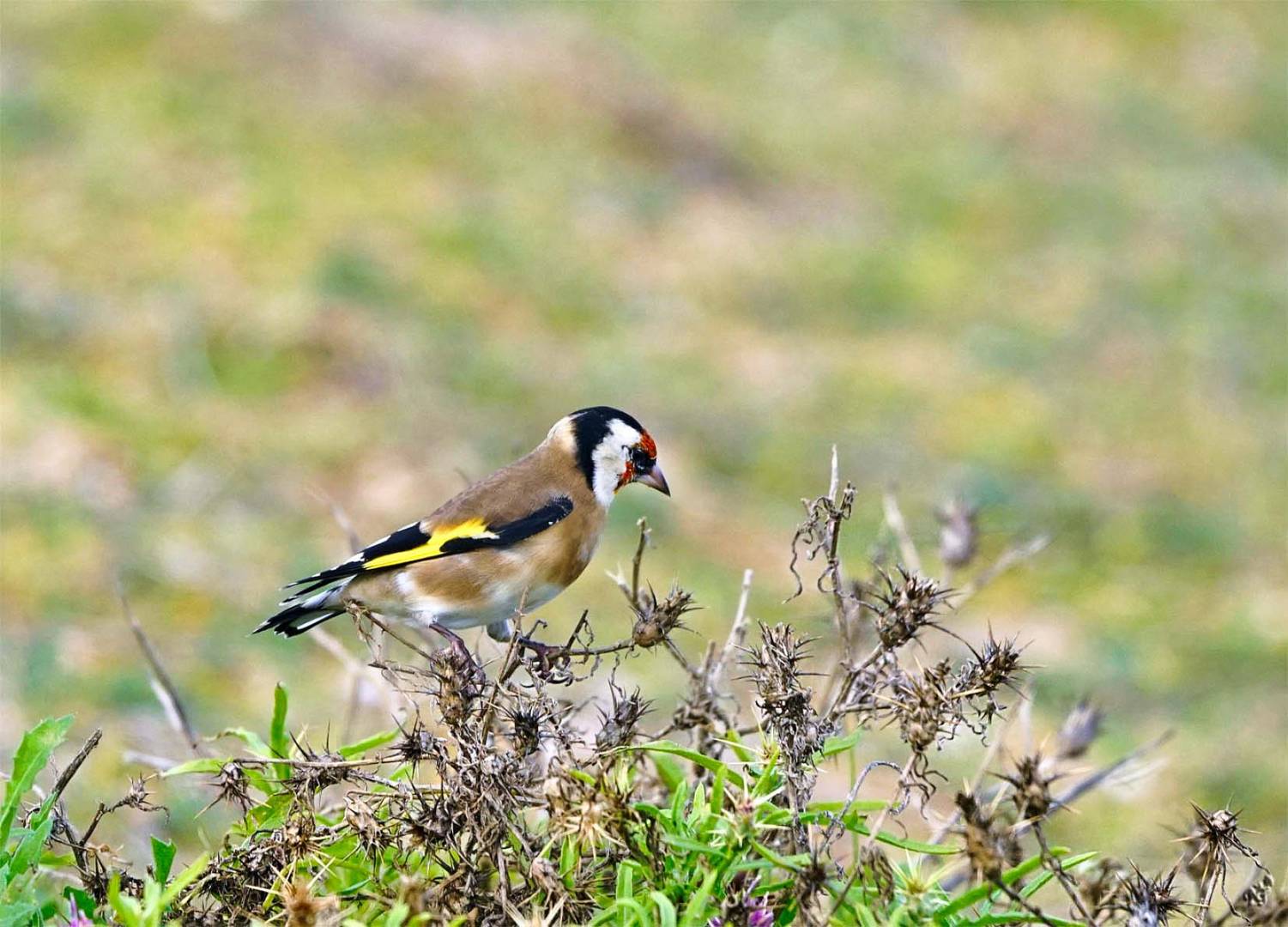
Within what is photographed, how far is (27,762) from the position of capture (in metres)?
3.07

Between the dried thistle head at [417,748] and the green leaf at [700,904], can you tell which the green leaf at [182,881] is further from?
the green leaf at [700,904]

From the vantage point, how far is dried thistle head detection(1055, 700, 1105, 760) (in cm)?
436

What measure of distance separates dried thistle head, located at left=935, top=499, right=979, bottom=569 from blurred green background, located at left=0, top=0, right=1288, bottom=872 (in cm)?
176

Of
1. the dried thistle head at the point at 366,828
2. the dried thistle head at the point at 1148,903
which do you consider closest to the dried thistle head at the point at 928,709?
the dried thistle head at the point at 1148,903

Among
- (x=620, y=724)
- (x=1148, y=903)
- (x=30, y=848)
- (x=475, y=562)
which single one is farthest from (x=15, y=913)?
(x=475, y=562)

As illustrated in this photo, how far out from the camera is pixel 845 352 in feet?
46.4

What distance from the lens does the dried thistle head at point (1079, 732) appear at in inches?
172

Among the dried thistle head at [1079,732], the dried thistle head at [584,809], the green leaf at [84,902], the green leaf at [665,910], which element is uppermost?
the dried thistle head at [1079,732]

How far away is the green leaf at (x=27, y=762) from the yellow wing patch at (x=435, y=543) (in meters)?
1.57

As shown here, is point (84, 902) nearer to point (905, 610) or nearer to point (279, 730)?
point (279, 730)

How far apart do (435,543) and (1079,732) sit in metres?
1.88

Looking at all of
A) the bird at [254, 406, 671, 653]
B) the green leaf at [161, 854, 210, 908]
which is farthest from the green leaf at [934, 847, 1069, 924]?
the bird at [254, 406, 671, 653]

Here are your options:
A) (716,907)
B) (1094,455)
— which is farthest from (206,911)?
(1094,455)

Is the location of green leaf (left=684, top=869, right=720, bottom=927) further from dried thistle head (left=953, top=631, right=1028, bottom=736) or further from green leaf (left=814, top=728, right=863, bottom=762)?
dried thistle head (left=953, top=631, right=1028, bottom=736)
